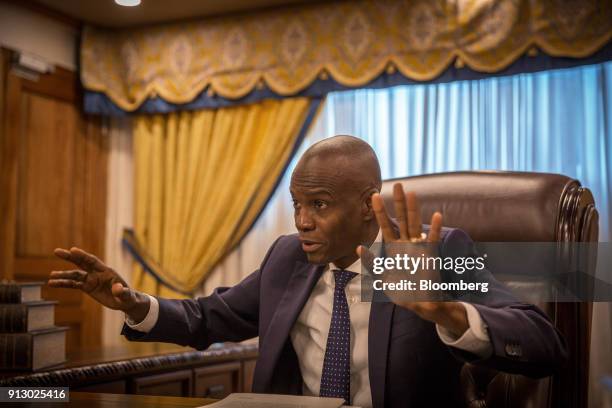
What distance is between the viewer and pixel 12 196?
409cm

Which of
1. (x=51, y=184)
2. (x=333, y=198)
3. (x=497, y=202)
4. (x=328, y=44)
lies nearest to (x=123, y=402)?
(x=333, y=198)

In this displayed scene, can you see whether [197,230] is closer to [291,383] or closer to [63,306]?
[63,306]

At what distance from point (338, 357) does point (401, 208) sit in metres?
0.53

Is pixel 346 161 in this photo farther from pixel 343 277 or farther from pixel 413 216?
pixel 413 216

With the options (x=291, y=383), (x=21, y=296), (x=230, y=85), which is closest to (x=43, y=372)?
(x=21, y=296)

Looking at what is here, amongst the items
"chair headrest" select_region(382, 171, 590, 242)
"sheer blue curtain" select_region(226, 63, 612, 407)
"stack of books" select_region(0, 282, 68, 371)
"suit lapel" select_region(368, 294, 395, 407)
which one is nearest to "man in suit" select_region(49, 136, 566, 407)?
"suit lapel" select_region(368, 294, 395, 407)

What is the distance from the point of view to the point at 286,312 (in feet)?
5.62

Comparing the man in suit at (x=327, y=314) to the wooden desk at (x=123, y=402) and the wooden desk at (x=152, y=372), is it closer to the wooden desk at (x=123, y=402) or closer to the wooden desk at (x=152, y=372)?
the wooden desk at (x=123, y=402)

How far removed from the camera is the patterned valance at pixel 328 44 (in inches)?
143

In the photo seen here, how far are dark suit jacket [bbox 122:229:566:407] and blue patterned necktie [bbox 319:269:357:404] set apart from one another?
80 millimetres

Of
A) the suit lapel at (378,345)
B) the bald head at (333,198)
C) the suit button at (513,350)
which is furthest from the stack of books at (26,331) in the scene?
the suit button at (513,350)

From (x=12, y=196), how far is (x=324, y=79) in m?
2.03

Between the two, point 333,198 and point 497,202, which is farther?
point 497,202

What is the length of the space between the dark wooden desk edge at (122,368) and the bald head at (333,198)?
755 mm
